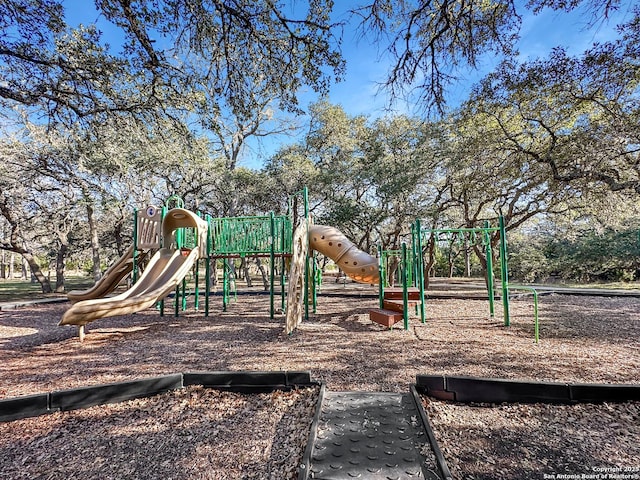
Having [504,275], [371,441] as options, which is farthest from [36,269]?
[504,275]

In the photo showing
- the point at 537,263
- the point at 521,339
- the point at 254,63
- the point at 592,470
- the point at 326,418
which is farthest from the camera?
the point at 537,263

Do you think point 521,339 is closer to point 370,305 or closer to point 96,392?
point 370,305

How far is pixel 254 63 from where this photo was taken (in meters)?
4.58

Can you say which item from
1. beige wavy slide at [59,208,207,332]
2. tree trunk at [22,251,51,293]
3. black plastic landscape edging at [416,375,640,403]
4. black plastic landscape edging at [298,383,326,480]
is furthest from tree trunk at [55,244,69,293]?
black plastic landscape edging at [416,375,640,403]

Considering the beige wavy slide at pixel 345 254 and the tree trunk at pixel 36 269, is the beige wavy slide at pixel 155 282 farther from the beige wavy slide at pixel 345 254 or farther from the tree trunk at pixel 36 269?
the tree trunk at pixel 36 269

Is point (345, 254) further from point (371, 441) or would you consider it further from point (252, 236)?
point (371, 441)

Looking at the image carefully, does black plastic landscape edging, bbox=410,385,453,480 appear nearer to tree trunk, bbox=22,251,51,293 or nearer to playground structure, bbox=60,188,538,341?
playground structure, bbox=60,188,538,341

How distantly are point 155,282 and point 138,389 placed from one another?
15.4 ft

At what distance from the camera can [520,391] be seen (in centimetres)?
302

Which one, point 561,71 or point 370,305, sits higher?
point 561,71

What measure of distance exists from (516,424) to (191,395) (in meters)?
2.99

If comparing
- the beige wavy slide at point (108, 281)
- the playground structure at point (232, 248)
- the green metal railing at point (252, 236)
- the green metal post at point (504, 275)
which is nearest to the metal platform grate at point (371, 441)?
the playground structure at point (232, 248)

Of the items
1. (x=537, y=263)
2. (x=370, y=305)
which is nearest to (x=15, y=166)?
(x=370, y=305)

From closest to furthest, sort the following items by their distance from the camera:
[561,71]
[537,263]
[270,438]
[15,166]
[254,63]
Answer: [270,438]
[254,63]
[561,71]
[15,166]
[537,263]
